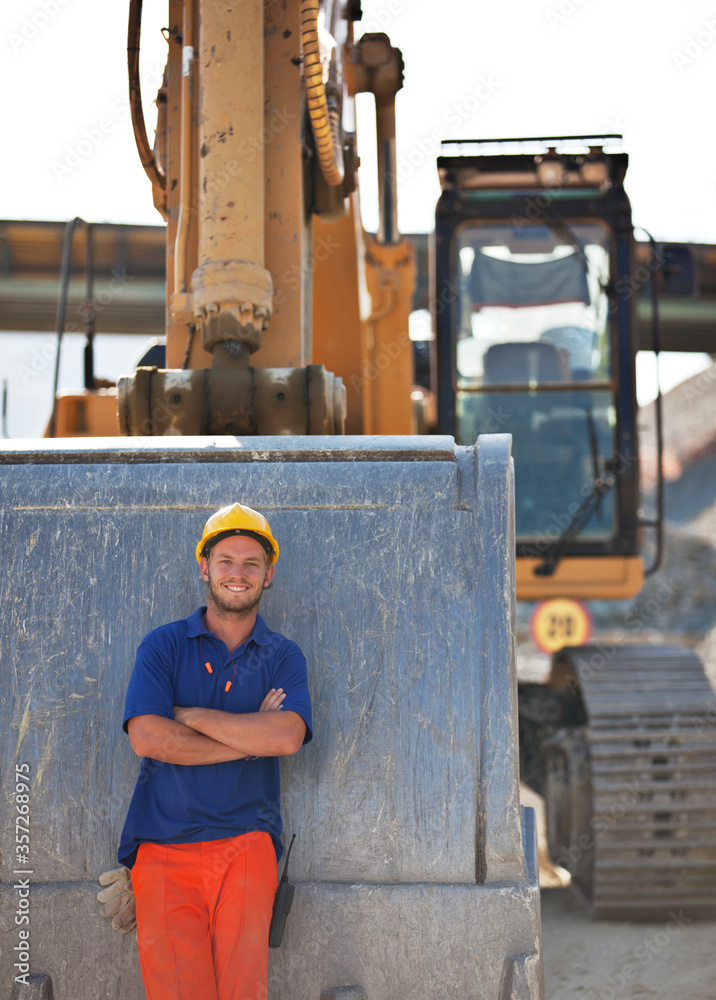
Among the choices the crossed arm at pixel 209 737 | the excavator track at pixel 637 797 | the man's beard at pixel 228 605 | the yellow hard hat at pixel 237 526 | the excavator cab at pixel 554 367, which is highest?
the excavator cab at pixel 554 367

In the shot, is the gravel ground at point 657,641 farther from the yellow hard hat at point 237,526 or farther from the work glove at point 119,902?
the yellow hard hat at point 237,526

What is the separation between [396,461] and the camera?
8.46 ft

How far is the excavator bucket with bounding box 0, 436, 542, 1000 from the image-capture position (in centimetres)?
228

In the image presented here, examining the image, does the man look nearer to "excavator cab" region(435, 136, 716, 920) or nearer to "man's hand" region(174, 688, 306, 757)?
"man's hand" region(174, 688, 306, 757)

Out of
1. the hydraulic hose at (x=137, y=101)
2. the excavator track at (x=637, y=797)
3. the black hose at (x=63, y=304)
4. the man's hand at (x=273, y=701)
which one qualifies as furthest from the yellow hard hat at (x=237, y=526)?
the excavator track at (x=637, y=797)

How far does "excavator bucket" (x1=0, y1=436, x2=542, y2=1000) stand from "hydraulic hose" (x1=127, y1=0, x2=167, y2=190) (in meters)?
1.57

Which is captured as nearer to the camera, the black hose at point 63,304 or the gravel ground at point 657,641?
the gravel ground at point 657,641

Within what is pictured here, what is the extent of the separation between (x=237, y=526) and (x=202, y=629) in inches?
9.7

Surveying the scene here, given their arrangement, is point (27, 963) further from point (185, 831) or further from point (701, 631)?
point (701, 631)

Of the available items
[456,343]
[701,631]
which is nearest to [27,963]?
[456,343]

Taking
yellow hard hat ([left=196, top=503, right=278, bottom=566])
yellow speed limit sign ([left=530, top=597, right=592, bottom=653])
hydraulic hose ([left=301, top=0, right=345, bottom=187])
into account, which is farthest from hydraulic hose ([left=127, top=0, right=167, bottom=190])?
yellow speed limit sign ([left=530, top=597, right=592, bottom=653])

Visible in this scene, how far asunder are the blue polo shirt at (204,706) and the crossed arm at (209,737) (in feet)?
0.13

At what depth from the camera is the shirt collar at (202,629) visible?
2252 mm

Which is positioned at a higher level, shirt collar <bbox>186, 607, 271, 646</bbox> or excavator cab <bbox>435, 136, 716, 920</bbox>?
excavator cab <bbox>435, 136, 716, 920</bbox>
